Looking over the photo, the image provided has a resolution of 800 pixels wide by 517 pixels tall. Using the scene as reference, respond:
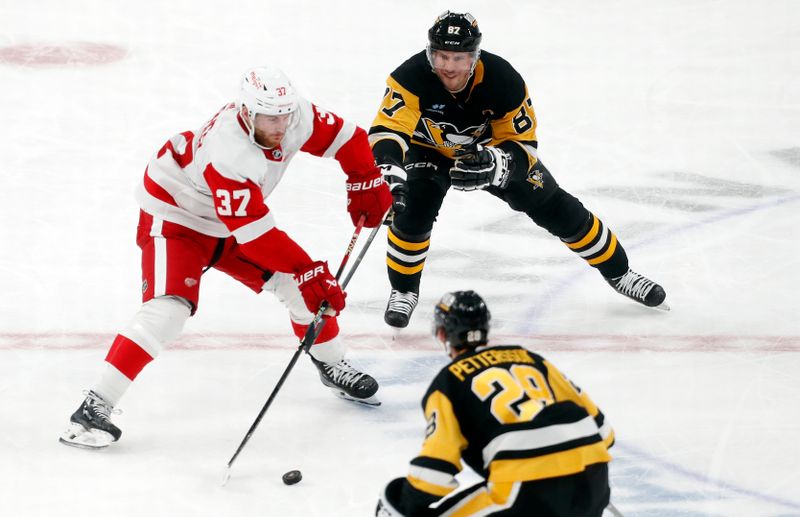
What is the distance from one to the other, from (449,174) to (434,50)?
478mm

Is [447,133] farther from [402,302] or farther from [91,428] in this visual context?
[91,428]

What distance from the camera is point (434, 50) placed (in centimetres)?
396

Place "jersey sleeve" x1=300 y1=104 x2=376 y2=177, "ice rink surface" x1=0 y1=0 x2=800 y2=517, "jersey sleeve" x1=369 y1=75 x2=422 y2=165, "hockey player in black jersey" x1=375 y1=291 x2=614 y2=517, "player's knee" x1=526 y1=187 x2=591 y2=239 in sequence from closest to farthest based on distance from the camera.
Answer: "hockey player in black jersey" x1=375 y1=291 x2=614 y2=517
"ice rink surface" x1=0 y1=0 x2=800 y2=517
"jersey sleeve" x1=300 y1=104 x2=376 y2=177
"jersey sleeve" x1=369 y1=75 x2=422 y2=165
"player's knee" x1=526 y1=187 x2=591 y2=239

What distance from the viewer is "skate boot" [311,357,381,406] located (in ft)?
12.2

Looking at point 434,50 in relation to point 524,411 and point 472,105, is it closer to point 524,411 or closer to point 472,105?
point 472,105

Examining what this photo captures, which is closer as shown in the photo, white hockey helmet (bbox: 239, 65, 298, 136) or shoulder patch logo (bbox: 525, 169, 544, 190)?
white hockey helmet (bbox: 239, 65, 298, 136)

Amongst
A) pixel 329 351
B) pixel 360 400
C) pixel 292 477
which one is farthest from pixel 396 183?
pixel 292 477

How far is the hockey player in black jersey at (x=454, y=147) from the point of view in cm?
396

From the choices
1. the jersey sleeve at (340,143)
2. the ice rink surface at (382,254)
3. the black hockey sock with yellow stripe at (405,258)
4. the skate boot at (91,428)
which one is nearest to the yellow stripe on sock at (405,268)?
the black hockey sock with yellow stripe at (405,258)

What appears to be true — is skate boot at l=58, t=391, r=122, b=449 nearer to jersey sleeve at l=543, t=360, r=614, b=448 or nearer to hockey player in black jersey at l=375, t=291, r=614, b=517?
hockey player in black jersey at l=375, t=291, r=614, b=517

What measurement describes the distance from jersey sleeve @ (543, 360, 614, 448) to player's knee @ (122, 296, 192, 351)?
142 cm

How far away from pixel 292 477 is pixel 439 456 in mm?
1070

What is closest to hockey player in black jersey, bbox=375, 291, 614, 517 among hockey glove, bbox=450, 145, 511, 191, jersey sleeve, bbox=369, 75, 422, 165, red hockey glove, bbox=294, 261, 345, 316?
red hockey glove, bbox=294, 261, 345, 316

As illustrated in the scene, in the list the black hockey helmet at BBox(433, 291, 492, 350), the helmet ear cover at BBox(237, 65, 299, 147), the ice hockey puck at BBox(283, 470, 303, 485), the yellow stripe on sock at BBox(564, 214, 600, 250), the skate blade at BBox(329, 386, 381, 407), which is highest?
the helmet ear cover at BBox(237, 65, 299, 147)
